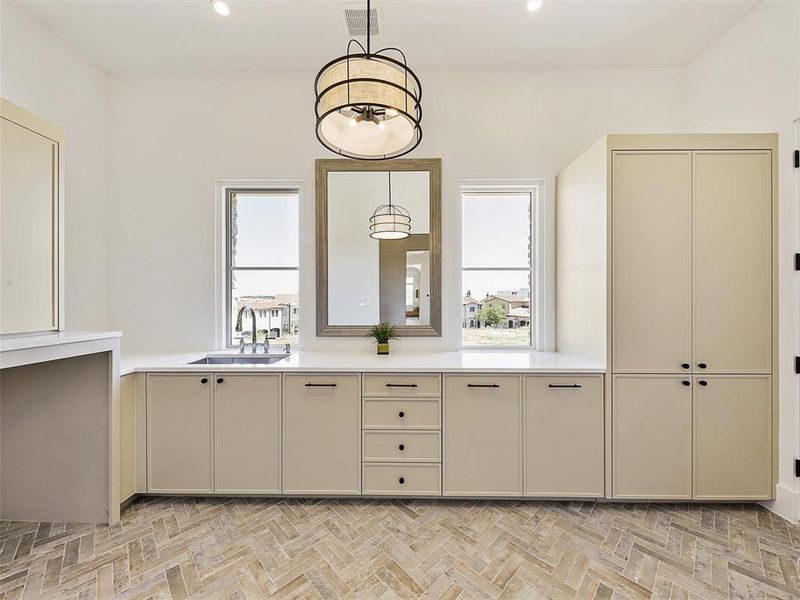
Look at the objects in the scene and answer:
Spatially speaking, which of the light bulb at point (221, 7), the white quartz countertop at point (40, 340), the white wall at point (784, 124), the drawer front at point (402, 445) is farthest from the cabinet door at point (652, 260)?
the white quartz countertop at point (40, 340)

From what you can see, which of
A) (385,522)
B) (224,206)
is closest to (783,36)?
(385,522)

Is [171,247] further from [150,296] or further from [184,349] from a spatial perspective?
[184,349]

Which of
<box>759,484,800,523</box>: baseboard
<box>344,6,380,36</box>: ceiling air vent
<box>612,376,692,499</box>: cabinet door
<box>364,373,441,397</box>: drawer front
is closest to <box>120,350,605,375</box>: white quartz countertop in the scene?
<box>364,373,441,397</box>: drawer front

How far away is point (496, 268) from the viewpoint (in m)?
3.20

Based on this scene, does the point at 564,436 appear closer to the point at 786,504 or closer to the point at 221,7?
the point at 786,504

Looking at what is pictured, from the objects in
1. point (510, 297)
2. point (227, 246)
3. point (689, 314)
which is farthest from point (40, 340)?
point (689, 314)

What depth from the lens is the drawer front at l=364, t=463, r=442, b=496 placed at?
2395 millimetres

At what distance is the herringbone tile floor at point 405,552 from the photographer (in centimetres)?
175

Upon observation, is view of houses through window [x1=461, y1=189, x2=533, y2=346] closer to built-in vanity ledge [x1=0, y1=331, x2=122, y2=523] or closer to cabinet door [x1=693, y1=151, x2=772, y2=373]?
cabinet door [x1=693, y1=151, x2=772, y2=373]

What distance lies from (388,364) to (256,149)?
2153 mm

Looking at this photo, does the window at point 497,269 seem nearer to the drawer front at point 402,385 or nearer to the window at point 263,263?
the drawer front at point 402,385

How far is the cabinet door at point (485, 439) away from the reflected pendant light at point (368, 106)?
150 centimetres

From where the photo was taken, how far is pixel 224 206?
318 centimetres

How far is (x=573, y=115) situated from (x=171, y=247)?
356 cm
